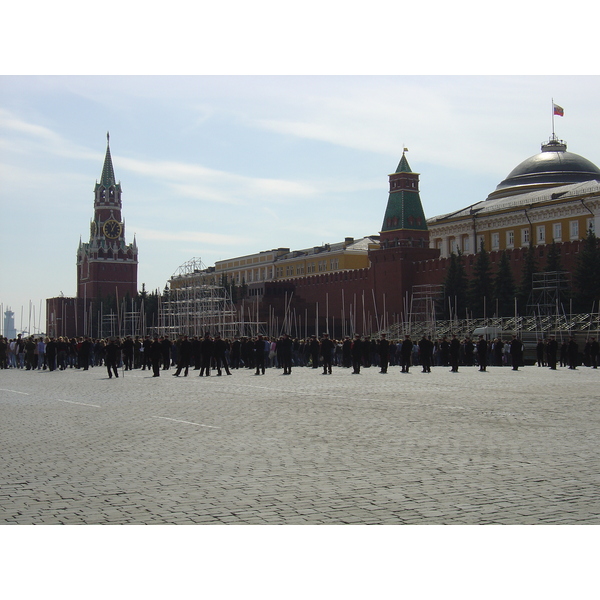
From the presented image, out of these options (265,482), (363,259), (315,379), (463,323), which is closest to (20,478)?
(265,482)

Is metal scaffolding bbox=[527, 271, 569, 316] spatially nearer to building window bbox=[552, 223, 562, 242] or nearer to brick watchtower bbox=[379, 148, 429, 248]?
building window bbox=[552, 223, 562, 242]

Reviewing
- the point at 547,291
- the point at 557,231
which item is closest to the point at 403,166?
the point at 557,231

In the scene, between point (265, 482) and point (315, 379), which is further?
point (315, 379)

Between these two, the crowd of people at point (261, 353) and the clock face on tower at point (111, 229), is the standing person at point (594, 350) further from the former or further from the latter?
the clock face on tower at point (111, 229)

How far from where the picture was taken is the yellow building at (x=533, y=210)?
59.1 meters

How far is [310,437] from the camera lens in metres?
8.96

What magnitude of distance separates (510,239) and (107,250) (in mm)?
69158

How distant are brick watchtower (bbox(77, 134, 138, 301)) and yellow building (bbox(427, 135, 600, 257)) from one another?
59.3 metres

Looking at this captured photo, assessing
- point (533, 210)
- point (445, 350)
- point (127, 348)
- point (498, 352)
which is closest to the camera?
point (127, 348)

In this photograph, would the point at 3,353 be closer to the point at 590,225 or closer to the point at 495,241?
the point at 590,225

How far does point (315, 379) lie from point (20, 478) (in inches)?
565

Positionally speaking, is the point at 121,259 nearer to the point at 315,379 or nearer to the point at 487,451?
the point at 315,379

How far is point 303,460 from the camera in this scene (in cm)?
738

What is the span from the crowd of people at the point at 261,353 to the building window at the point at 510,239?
104 feet
